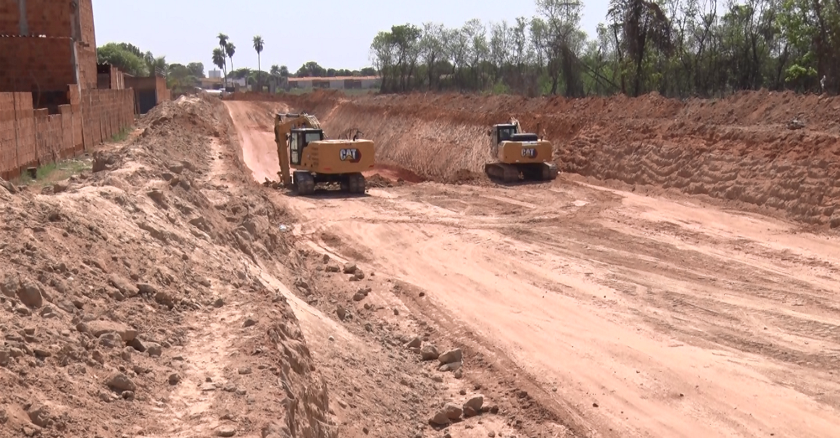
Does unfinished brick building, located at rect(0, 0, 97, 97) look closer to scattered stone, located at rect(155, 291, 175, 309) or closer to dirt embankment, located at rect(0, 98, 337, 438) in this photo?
dirt embankment, located at rect(0, 98, 337, 438)

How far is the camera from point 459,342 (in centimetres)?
1108

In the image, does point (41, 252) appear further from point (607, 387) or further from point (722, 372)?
point (722, 372)

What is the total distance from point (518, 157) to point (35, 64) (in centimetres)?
1588

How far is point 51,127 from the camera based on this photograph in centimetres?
2041

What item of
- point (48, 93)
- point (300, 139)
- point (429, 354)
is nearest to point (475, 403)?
point (429, 354)

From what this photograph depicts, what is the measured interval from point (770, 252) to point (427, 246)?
685 cm

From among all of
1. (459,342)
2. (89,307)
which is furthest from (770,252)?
(89,307)

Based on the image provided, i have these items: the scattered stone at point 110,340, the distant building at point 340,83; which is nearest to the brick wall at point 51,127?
the scattered stone at point 110,340

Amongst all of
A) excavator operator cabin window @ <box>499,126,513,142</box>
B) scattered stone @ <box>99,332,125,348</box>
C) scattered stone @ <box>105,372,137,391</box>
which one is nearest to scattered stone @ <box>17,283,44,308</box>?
scattered stone @ <box>99,332,125,348</box>

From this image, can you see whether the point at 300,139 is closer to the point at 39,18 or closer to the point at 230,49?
the point at 39,18

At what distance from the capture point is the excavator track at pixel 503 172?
89.9 ft

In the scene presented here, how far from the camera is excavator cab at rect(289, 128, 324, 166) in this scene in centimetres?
2479

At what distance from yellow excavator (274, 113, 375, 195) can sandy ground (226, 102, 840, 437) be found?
41.7 inches

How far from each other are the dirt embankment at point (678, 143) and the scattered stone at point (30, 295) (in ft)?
55.2
